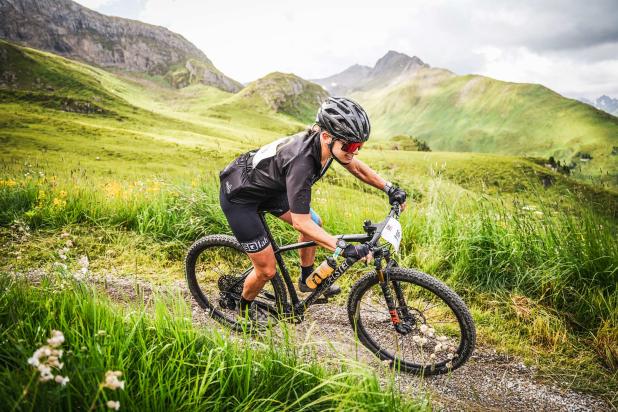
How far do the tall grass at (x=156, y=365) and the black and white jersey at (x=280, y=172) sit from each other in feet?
4.82

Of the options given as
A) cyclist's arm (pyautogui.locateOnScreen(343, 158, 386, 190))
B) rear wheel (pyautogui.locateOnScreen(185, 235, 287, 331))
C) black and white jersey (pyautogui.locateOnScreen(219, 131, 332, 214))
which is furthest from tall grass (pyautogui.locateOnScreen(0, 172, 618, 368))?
black and white jersey (pyautogui.locateOnScreen(219, 131, 332, 214))

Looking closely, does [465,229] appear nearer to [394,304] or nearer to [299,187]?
[394,304]

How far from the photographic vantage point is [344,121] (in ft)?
12.6

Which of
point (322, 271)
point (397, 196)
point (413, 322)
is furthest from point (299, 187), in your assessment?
point (413, 322)

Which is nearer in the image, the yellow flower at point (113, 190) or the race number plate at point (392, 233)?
the race number plate at point (392, 233)

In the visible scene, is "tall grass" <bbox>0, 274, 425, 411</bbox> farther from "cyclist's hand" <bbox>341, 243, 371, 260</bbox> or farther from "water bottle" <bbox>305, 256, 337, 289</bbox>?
"cyclist's hand" <bbox>341, 243, 371, 260</bbox>

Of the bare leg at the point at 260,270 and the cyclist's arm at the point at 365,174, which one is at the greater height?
the cyclist's arm at the point at 365,174

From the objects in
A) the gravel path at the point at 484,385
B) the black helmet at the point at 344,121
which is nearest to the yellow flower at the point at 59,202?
the gravel path at the point at 484,385

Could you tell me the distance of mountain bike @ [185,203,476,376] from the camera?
12.7ft

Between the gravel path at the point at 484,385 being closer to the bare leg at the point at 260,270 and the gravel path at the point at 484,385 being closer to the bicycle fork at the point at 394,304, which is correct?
the bicycle fork at the point at 394,304

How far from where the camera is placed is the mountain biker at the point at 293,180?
3625 millimetres

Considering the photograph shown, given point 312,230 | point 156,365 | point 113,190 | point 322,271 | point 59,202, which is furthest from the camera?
point 113,190

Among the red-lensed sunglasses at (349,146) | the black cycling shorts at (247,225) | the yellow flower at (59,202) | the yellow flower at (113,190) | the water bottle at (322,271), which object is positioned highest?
the red-lensed sunglasses at (349,146)

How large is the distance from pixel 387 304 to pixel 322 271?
0.98 m
